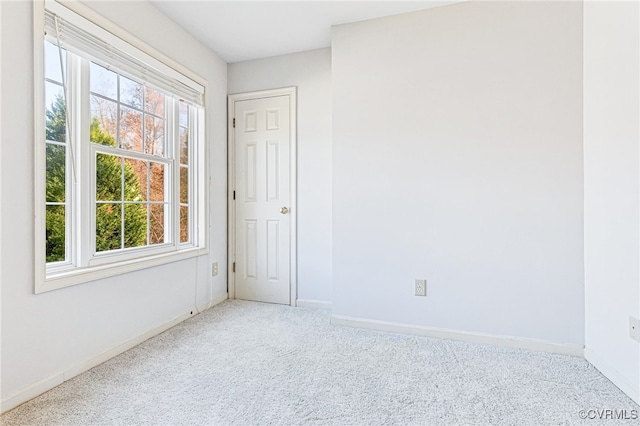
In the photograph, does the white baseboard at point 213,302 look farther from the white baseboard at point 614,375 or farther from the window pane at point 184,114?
the white baseboard at point 614,375

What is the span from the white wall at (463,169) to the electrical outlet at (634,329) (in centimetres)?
48

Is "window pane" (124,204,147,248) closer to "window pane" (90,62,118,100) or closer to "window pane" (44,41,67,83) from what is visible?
"window pane" (90,62,118,100)

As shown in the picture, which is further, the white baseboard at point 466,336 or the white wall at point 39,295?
the white baseboard at point 466,336

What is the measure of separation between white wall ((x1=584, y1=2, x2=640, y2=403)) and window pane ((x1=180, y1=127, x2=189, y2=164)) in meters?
3.03

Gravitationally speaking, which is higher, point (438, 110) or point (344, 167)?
point (438, 110)

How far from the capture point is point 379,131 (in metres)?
2.62

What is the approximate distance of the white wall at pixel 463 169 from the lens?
2199mm

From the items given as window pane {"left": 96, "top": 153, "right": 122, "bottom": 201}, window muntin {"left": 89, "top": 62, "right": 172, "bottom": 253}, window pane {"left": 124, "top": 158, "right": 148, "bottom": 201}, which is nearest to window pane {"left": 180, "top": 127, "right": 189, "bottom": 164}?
window muntin {"left": 89, "top": 62, "right": 172, "bottom": 253}

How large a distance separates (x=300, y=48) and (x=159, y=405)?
117 inches

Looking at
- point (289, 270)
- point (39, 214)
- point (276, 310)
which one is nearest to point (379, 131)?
point (289, 270)

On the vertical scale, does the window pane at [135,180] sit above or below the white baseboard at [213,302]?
above

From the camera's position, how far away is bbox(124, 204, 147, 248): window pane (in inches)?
93.5

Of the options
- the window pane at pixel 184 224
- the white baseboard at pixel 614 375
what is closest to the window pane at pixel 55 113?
the window pane at pixel 184 224

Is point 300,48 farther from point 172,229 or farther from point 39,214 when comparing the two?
point 39,214
